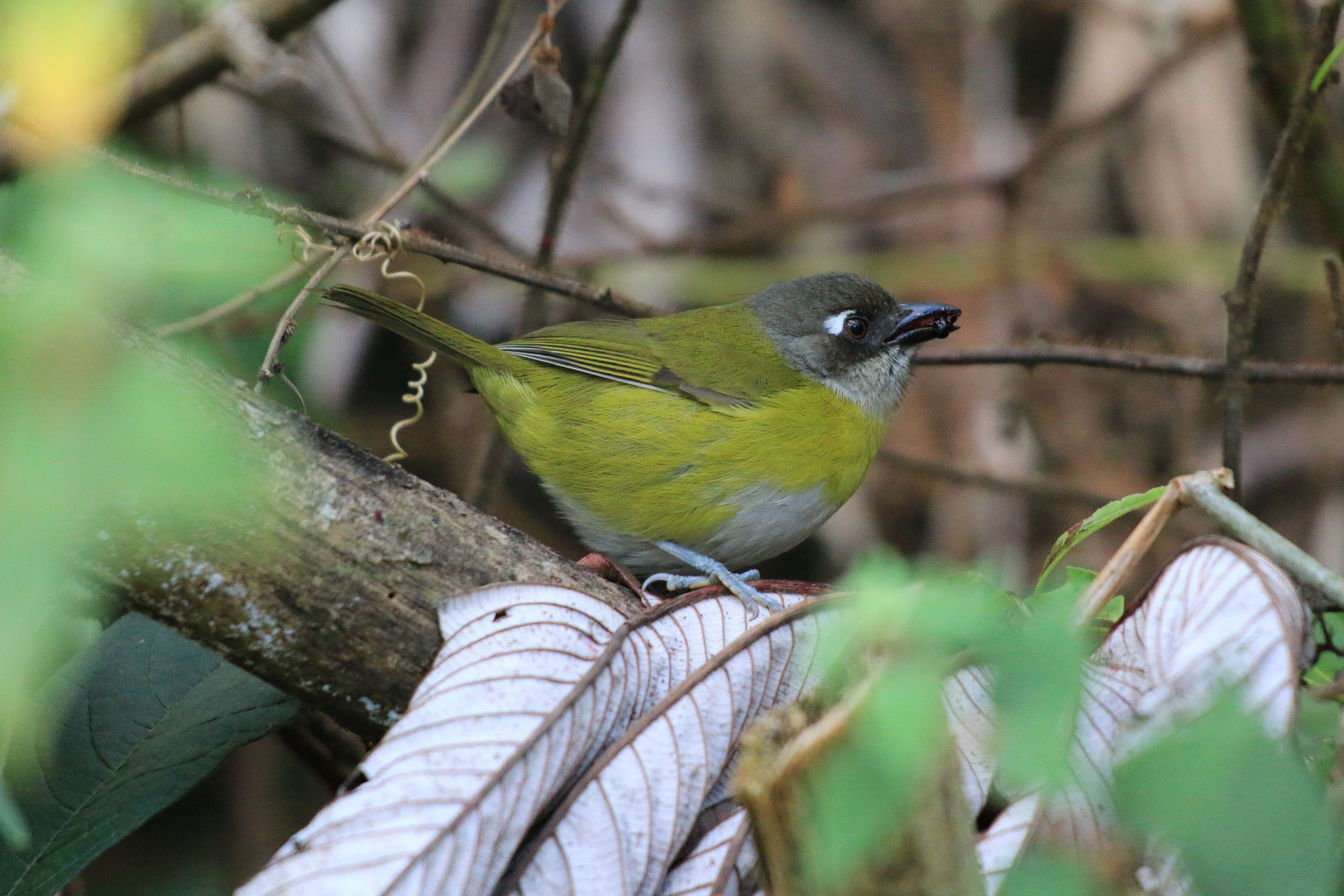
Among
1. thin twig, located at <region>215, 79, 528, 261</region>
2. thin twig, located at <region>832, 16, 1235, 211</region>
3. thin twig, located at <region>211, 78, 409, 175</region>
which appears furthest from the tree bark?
thin twig, located at <region>832, 16, 1235, 211</region>

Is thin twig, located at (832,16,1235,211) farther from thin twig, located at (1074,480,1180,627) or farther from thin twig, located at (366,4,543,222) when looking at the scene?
thin twig, located at (1074,480,1180,627)

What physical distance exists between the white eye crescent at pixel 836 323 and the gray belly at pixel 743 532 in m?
0.68

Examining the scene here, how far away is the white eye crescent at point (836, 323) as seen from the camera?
11.8 feet

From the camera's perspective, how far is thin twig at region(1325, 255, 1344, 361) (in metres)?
2.46

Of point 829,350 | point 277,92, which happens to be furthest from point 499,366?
point 277,92

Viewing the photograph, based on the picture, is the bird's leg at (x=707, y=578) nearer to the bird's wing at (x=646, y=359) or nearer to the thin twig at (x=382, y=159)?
the bird's wing at (x=646, y=359)

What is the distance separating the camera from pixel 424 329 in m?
2.98

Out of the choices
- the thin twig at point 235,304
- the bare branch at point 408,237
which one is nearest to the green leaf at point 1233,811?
the bare branch at point 408,237

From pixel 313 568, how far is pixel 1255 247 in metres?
2.13

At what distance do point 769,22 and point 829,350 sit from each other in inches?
123

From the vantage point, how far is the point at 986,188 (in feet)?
17.1

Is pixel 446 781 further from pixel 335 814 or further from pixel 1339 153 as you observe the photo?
pixel 1339 153

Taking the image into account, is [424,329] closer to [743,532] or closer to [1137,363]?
[743,532]

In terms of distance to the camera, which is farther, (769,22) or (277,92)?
(769,22)
